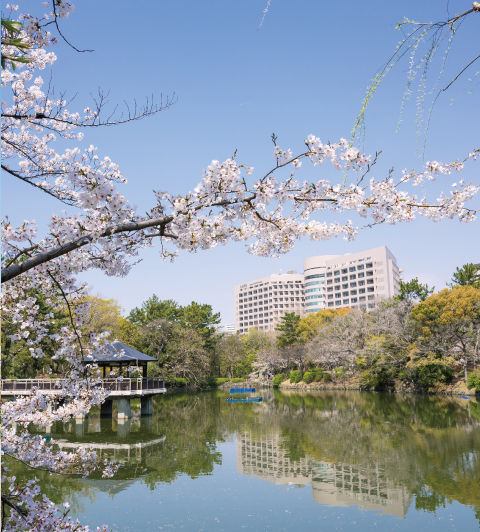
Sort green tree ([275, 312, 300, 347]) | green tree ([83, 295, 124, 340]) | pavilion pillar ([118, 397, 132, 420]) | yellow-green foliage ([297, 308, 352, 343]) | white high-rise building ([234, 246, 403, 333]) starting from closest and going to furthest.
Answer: pavilion pillar ([118, 397, 132, 420]), green tree ([83, 295, 124, 340]), yellow-green foliage ([297, 308, 352, 343]), green tree ([275, 312, 300, 347]), white high-rise building ([234, 246, 403, 333])

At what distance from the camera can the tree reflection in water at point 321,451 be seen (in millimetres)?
6762

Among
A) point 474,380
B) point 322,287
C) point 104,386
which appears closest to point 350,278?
point 322,287

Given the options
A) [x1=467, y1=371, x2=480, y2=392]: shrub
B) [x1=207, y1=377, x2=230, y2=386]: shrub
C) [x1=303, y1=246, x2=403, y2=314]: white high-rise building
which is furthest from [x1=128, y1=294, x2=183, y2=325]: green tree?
[x1=303, y1=246, x2=403, y2=314]: white high-rise building

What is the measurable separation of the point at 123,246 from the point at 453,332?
69.7 ft

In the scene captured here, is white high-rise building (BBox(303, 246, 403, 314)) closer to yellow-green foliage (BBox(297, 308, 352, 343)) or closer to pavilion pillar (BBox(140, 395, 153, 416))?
yellow-green foliage (BBox(297, 308, 352, 343))

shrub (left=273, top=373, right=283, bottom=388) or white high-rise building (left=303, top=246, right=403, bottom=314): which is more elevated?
white high-rise building (left=303, top=246, right=403, bottom=314)

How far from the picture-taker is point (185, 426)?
13.8m

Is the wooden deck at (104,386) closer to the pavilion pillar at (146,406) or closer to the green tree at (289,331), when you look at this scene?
the pavilion pillar at (146,406)

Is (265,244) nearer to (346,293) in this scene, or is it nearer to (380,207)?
(380,207)

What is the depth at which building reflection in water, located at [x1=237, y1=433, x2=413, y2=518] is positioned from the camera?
6.36 m

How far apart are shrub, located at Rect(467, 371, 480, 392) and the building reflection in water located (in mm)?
13518

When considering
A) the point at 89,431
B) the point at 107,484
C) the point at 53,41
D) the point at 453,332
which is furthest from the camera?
the point at 453,332

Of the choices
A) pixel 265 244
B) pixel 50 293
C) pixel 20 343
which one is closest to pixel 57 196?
pixel 50 293

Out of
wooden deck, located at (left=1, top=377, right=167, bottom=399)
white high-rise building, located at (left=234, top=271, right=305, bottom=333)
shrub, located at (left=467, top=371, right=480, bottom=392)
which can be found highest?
white high-rise building, located at (left=234, top=271, right=305, bottom=333)
